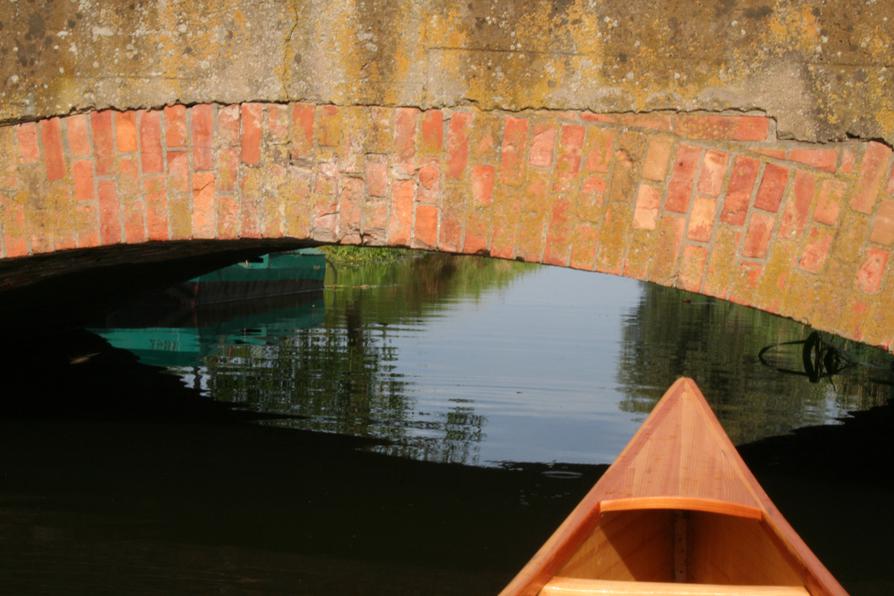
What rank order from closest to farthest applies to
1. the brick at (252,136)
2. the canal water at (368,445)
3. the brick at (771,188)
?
the brick at (771,188) → the brick at (252,136) → the canal water at (368,445)

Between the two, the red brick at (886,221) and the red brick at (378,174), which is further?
the red brick at (378,174)

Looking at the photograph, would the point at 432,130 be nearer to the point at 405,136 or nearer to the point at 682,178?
the point at 405,136

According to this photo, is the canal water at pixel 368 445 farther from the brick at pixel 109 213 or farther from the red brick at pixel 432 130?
the red brick at pixel 432 130

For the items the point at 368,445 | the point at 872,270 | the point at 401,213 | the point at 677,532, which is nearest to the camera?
the point at 677,532

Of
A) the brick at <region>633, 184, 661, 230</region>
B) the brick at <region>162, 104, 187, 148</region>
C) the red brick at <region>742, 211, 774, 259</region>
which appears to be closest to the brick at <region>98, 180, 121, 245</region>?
the brick at <region>162, 104, 187, 148</region>

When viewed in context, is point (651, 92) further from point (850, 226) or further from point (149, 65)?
point (149, 65)

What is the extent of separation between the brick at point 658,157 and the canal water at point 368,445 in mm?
1780

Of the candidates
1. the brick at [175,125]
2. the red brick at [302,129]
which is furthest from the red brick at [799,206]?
the brick at [175,125]

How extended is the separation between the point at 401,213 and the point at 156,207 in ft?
3.43

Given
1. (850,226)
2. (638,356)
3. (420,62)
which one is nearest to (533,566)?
(850,226)

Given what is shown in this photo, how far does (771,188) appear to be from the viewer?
452 centimetres

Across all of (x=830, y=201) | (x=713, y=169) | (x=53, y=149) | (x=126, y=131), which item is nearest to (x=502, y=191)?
(x=713, y=169)

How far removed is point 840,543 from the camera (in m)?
5.52

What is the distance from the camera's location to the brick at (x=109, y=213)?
16.5 feet
